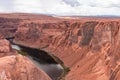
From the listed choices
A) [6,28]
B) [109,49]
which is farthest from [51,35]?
[109,49]

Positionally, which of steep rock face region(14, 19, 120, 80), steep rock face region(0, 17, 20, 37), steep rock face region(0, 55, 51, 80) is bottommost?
steep rock face region(0, 17, 20, 37)

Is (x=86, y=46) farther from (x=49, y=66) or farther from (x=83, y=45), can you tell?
(x=49, y=66)

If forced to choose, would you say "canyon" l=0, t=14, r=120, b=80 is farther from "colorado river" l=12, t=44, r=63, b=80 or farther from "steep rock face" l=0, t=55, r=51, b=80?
"colorado river" l=12, t=44, r=63, b=80

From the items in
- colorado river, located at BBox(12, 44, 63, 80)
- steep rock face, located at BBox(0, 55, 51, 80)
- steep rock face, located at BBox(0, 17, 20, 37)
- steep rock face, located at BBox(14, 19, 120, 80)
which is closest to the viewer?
steep rock face, located at BBox(0, 55, 51, 80)

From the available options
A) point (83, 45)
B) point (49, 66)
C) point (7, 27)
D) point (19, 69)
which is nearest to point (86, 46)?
point (83, 45)

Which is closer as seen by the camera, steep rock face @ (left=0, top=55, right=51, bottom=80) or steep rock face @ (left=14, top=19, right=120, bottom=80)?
steep rock face @ (left=0, top=55, right=51, bottom=80)

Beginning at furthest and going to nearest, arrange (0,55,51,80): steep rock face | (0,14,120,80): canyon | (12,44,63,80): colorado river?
(12,44,63,80): colorado river → (0,14,120,80): canyon → (0,55,51,80): steep rock face

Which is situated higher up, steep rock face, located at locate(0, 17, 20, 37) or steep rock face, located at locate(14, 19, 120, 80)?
steep rock face, located at locate(14, 19, 120, 80)

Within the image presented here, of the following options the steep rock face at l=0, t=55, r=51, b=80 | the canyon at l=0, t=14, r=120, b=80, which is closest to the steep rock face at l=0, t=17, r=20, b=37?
the canyon at l=0, t=14, r=120, b=80

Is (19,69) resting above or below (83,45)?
above

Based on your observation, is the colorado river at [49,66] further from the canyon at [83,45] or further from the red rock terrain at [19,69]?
the red rock terrain at [19,69]
